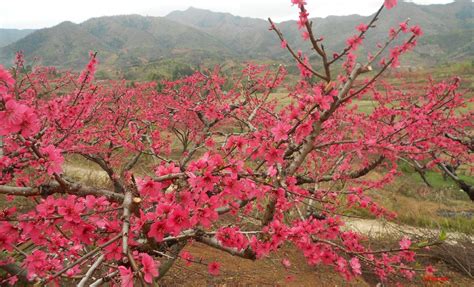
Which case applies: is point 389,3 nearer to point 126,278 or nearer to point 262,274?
point 126,278

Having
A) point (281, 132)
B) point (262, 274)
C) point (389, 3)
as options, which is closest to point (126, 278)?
point (281, 132)

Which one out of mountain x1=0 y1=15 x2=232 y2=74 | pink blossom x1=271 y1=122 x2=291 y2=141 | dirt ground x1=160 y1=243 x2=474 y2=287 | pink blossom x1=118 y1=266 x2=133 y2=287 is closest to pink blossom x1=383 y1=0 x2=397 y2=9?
pink blossom x1=271 y1=122 x2=291 y2=141

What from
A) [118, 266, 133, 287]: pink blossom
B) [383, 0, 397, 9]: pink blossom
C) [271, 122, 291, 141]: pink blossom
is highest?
[383, 0, 397, 9]: pink blossom

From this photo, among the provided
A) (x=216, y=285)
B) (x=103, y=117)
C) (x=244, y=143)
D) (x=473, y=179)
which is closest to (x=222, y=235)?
(x=244, y=143)

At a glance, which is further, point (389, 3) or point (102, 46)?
point (102, 46)

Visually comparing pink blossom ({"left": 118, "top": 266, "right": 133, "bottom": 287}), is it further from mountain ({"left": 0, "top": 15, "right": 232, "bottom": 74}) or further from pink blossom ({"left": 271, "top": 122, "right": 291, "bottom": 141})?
mountain ({"left": 0, "top": 15, "right": 232, "bottom": 74})

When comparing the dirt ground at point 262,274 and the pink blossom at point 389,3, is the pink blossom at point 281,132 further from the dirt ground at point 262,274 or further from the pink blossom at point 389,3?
the dirt ground at point 262,274

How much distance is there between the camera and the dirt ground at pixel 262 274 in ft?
21.2

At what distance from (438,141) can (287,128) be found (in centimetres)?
684

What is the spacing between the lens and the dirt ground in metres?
6.46

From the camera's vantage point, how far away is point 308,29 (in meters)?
2.52

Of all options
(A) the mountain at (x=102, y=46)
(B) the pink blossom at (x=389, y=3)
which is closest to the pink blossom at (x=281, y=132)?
(B) the pink blossom at (x=389, y=3)

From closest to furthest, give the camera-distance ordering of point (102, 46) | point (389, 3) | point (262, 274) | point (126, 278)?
point (126, 278), point (389, 3), point (262, 274), point (102, 46)

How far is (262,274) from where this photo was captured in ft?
22.4
